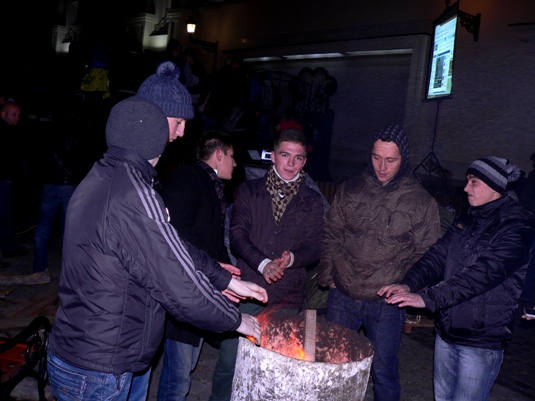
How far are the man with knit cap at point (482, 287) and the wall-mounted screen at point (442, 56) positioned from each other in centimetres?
1033

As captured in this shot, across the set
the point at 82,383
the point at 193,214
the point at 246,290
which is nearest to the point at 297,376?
the point at 246,290

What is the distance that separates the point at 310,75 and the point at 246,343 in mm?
16812

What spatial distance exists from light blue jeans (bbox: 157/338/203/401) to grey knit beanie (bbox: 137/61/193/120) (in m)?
1.66

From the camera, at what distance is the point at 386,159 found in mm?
4105

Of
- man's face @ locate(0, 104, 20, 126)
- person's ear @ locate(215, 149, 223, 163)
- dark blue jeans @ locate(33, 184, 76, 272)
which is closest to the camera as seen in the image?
person's ear @ locate(215, 149, 223, 163)

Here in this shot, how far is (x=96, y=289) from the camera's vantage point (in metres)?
2.44

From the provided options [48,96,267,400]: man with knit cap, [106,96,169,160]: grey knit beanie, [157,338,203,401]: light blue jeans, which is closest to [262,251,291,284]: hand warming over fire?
[157,338,203,401]: light blue jeans

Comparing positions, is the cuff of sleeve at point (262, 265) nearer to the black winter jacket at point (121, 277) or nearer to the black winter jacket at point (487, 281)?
the black winter jacket at point (487, 281)

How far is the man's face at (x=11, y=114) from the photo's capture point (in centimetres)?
792

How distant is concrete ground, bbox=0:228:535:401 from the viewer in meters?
5.57

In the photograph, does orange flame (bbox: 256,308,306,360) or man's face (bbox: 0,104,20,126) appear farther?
man's face (bbox: 0,104,20,126)

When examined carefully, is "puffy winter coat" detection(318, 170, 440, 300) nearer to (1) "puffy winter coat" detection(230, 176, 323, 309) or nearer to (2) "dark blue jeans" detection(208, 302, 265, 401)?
(1) "puffy winter coat" detection(230, 176, 323, 309)

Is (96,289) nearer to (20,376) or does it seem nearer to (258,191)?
(20,376)

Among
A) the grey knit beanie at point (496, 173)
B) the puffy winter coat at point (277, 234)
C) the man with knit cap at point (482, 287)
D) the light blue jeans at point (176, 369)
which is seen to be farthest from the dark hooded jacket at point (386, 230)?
the light blue jeans at point (176, 369)
